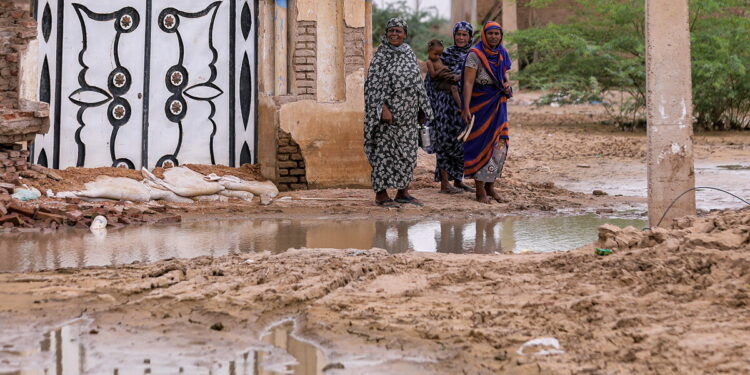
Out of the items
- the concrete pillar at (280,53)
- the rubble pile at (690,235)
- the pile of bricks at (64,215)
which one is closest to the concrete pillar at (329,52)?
the concrete pillar at (280,53)

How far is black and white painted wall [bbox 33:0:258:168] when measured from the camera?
9781 mm

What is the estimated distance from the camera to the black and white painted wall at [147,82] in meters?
9.78

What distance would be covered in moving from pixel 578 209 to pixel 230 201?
3436 mm

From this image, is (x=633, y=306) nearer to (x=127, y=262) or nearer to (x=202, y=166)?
(x=127, y=262)

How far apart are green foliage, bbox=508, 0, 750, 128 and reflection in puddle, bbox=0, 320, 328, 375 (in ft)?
41.8

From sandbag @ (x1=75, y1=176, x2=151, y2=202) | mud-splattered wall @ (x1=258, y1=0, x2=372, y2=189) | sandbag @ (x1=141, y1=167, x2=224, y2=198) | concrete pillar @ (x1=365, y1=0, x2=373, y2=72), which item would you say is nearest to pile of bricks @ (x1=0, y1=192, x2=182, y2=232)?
sandbag @ (x1=75, y1=176, x2=151, y2=202)

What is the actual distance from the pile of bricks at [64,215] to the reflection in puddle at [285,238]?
0.87 ft

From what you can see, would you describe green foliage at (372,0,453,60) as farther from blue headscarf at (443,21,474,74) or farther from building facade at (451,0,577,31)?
blue headscarf at (443,21,474,74)

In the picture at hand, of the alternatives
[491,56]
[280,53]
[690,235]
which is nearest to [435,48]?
[491,56]

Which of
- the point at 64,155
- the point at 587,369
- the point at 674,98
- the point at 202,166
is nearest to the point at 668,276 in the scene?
the point at 587,369

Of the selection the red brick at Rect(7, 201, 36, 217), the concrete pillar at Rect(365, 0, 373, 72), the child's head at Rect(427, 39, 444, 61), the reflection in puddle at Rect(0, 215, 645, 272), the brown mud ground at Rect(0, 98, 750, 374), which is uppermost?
the concrete pillar at Rect(365, 0, 373, 72)

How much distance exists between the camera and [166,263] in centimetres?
516

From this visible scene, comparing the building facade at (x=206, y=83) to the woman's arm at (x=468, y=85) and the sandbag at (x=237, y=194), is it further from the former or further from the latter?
the woman's arm at (x=468, y=85)

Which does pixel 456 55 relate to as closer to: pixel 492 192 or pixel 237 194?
pixel 492 192
